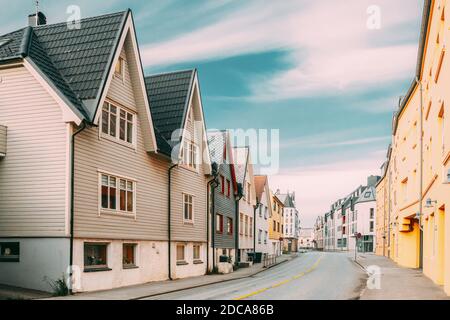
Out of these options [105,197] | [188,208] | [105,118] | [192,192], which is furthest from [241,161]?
[105,197]

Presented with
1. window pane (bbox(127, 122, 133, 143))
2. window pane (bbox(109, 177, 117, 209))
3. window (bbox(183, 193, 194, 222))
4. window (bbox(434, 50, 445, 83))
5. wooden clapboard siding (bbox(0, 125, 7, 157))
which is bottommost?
window (bbox(183, 193, 194, 222))

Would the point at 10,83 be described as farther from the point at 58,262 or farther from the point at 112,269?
the point at 112,269

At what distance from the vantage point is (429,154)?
75.2 feet

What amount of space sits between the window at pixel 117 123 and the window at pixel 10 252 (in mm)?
5197

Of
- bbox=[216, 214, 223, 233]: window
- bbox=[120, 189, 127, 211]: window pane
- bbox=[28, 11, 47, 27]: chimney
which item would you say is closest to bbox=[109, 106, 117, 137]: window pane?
bbox=[120, 189, 127, 211]: window pane

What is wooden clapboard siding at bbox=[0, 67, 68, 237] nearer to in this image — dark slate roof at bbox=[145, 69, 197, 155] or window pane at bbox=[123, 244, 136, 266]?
window pane at bbox=[123, 244, 136, 266]

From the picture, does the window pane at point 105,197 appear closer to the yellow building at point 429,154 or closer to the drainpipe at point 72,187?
the drainpipe at point 72,187

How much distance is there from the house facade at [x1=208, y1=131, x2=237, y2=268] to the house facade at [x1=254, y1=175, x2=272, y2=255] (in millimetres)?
11846

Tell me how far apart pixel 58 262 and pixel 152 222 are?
709 centimetres

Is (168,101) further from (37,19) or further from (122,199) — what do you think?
(122,199)

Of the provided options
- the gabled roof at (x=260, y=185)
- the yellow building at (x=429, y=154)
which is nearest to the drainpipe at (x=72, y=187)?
the yellow building at (x=429, y=154)

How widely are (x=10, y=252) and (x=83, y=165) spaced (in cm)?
392

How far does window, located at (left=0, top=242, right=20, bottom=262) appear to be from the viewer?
17.5 metres
